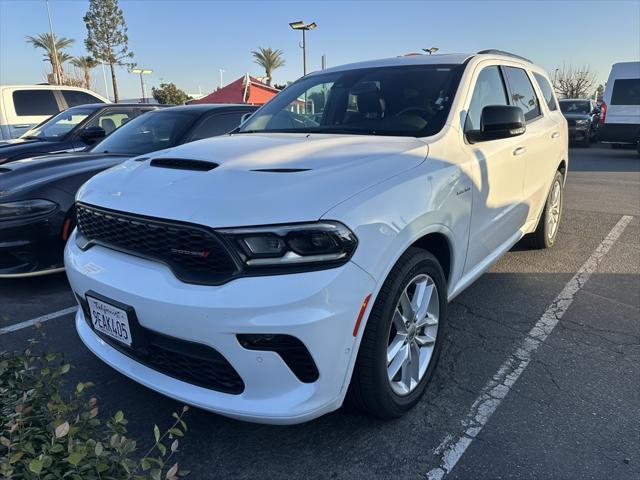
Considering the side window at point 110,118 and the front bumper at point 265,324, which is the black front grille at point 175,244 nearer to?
the front bumper at point 265,324

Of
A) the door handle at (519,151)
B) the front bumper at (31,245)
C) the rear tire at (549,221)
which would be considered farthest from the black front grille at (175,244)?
the rear tire at (549,221)

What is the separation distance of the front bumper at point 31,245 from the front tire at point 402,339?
299 cm

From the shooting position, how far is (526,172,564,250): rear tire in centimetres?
484

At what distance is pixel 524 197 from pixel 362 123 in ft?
4.98

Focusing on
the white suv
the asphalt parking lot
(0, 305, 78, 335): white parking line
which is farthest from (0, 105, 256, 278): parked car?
the white suv

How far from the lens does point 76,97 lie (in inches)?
440

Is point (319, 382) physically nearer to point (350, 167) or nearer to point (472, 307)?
point (350, 167)

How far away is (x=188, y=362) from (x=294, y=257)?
0.65m

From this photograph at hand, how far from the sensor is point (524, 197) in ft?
12.6

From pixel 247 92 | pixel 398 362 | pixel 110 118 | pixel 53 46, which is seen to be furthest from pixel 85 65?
pixel 398 362

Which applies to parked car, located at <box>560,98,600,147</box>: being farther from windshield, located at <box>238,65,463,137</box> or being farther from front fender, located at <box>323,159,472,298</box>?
front fender, located at <box>323,159,472,298</box>

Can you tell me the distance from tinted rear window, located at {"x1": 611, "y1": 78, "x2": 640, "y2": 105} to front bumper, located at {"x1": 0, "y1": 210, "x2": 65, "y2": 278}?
49.2 feet

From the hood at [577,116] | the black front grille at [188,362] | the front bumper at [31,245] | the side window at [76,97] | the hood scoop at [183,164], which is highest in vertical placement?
the hood scoop at [183,164]

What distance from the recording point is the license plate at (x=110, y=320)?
216 cm
